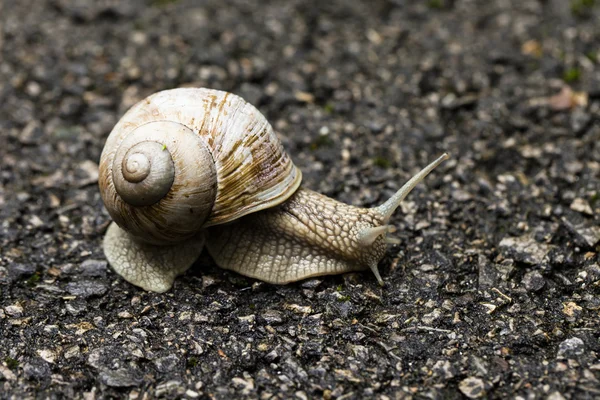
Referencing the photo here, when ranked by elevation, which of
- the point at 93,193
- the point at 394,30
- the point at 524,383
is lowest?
the point at 524,383

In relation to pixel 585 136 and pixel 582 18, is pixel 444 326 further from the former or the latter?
pixel 582 18

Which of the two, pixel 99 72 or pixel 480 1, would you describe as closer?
pixel 99 72

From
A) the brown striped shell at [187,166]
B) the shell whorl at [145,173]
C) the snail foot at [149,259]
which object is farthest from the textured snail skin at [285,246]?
the shell whorl at [145,173]

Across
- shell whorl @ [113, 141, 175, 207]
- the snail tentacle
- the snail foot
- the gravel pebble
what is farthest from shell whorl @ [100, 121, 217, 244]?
the gravel pebble

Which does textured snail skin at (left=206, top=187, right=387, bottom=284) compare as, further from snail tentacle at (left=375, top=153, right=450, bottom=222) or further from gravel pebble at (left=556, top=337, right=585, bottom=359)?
gravel pebble at (left=556, top=337, right=585, bottom=359)

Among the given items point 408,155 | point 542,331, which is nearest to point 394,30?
point 408,155

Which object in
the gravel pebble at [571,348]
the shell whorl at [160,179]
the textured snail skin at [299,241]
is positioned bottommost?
the gravel pebble at [571,348]

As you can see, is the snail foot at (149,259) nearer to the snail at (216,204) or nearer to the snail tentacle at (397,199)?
the snail at (216,204)

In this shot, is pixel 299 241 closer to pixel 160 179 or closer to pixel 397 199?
pixel 397 199
